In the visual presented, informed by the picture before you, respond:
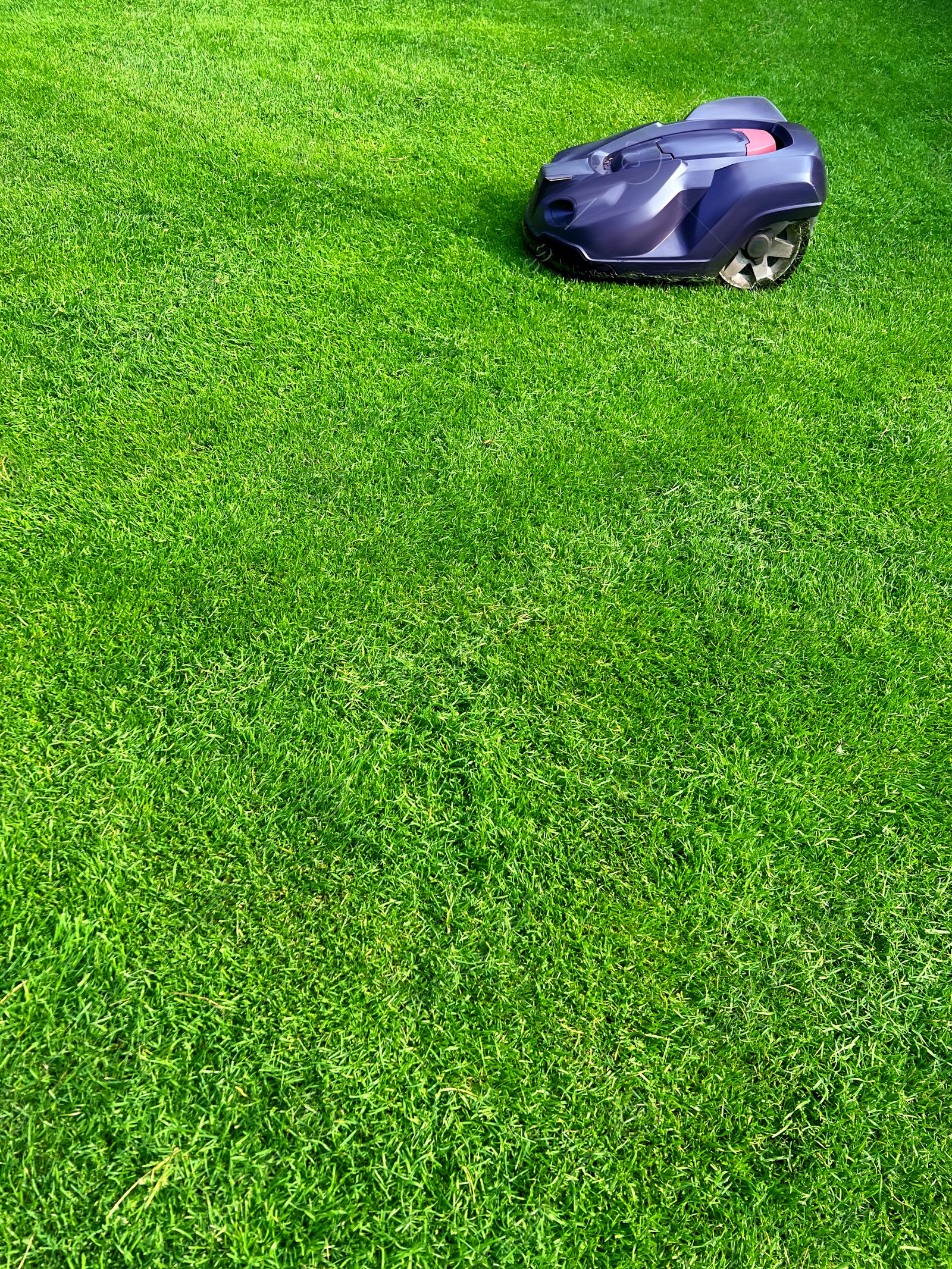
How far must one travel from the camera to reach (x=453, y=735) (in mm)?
2086

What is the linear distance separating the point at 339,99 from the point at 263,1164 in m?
5.18

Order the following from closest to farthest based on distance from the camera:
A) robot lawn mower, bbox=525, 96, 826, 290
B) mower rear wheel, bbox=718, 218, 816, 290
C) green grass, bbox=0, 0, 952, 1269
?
green grass, bbox=0, 0, 952, 1269, robot lawn mower, bbox=525, 96, 826, 290, mower rear wheel, bbox=718, 218, 816, 290

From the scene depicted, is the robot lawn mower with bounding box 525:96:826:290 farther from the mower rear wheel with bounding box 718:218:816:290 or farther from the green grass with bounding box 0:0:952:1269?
the green grass with bounding box 0:0:952:1269

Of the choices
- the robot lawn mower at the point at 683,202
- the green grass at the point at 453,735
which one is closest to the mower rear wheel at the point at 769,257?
the robot lawn mower at the point at 683,202

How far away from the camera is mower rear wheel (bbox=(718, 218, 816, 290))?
332 cm

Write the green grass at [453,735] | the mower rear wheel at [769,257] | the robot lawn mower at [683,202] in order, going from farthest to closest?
1. the mower rear wheel at [769,257]
2. the robot lawn mower at [683,202]
3. the green grass at [453,735]

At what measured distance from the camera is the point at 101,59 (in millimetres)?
4680

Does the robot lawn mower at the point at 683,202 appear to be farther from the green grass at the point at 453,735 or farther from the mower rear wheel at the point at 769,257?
the green grass at the point at 453,735

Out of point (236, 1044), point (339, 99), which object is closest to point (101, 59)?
point (339, 99)

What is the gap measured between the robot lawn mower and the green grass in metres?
0.19

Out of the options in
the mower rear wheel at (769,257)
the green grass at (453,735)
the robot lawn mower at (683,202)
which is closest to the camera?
the green grass at (453,735)

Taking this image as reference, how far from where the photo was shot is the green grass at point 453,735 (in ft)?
4.90

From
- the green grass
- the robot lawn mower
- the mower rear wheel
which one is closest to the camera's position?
the green grass

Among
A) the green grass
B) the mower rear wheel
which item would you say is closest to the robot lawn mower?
the mower rear wheel
